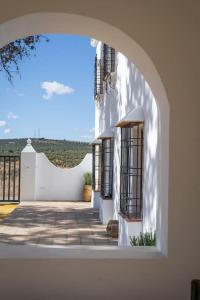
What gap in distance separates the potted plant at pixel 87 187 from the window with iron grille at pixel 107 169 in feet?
9.02

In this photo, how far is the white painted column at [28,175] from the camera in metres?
15.9

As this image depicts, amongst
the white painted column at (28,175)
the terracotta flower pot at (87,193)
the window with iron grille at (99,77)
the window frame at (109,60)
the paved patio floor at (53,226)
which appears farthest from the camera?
the terracotta flower pot at (87,193)

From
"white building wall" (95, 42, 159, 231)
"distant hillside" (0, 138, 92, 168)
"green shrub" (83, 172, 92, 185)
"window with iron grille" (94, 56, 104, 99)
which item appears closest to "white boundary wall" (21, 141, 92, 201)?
"green shrub" (83, 172, 92, 185)

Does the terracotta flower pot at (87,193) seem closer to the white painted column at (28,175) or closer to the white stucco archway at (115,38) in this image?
the white painted column at (28,175)

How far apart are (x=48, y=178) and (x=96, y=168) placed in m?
1.92

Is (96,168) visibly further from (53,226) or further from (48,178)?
(53,226)

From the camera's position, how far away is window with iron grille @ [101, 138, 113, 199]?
1223cm

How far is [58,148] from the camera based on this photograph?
2170 centimetres

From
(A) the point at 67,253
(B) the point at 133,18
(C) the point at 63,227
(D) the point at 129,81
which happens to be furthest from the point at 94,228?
(B) the point at 133,18

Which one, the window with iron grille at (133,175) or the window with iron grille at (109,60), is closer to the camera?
the window with iron grille at (133,175)

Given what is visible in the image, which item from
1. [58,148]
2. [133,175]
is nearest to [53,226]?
[133,175]

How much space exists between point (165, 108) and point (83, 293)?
1620 mm

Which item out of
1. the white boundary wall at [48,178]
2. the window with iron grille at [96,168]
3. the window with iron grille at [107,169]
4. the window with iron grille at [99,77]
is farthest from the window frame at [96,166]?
the window with iron grille at [99,77]

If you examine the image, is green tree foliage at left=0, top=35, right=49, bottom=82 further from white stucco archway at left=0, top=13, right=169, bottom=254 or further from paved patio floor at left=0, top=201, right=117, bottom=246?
white stucco archway at left=0, top=13, right=169, bottom=254
